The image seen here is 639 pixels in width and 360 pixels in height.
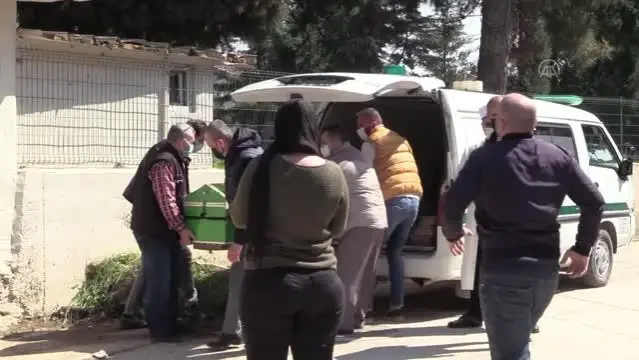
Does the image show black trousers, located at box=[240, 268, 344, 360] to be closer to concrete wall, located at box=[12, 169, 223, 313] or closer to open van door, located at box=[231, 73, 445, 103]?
open van door, located at box=[231, 73, 445, 103]

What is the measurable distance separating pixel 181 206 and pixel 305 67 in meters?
19.8

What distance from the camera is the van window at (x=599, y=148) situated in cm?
995

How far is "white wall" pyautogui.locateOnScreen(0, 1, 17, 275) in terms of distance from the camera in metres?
8.61

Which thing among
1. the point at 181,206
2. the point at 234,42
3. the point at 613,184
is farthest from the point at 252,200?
the point at 234,42

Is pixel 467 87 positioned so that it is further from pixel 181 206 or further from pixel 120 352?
pixel 120 352

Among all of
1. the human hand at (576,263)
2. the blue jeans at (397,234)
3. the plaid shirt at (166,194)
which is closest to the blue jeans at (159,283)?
the plaid shirt at (166,194)

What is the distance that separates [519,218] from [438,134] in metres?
4.15

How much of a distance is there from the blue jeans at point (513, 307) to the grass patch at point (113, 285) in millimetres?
4045

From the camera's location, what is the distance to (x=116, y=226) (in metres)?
9.60

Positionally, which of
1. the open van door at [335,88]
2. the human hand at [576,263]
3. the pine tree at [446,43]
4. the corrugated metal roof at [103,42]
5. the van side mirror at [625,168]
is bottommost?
the human hand at [576,263]

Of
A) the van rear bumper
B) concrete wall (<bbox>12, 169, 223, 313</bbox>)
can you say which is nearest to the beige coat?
the van rear bumper

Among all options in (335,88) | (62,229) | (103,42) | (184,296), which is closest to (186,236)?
(184,296)

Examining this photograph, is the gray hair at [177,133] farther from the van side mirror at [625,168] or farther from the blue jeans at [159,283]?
the van side mirror at [625,168]

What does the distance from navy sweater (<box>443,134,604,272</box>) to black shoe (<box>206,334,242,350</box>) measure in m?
2.78
